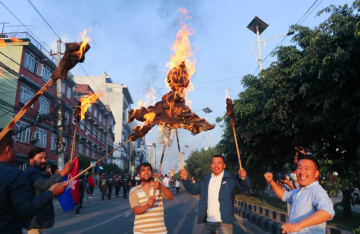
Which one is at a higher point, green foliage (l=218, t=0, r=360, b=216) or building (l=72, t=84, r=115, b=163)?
building (l=72, t=84, r=115, b=163)

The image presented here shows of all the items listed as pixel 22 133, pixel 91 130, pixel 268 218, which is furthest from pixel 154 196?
pixel 91 130

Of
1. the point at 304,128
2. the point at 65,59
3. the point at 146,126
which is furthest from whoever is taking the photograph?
the point at 304,128

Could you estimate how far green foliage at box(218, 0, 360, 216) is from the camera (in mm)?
8590

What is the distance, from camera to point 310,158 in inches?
130

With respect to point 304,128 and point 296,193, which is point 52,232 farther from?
point 304,128

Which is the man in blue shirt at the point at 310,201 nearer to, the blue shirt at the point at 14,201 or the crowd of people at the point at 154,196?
the crowd of people at the point at 154,196

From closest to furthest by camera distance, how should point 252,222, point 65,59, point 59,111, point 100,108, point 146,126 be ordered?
point 65,59
point 146,126
point 252,222
point 59,111
point 100,108

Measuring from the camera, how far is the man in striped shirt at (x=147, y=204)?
3805 mm

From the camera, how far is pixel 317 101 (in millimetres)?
10188

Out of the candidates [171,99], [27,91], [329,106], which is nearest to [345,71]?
[329,106]

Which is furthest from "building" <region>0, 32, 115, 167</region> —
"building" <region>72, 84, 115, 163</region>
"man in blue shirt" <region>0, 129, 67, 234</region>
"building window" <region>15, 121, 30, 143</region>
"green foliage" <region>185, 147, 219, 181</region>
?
"green foliage" <region>185, 147, 219, 181</region>

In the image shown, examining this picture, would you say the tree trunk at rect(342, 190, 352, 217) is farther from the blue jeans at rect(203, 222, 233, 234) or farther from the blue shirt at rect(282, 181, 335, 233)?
the blue shirt at rect(282, 181, 335, 233)

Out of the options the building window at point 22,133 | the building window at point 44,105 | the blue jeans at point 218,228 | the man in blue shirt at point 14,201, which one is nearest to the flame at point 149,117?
the blue jeans at point 218,228

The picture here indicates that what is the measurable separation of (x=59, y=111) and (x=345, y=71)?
14725mm
